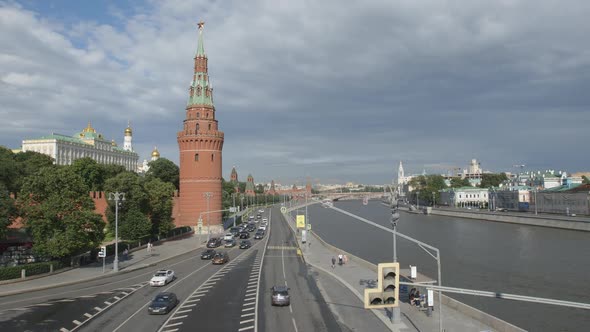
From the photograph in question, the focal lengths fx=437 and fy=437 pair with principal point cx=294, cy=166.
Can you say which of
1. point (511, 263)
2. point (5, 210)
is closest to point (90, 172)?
point (5, 210)

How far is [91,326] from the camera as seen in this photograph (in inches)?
942

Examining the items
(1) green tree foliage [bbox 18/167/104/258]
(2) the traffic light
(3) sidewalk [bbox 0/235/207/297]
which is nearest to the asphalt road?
(2) the traffic light

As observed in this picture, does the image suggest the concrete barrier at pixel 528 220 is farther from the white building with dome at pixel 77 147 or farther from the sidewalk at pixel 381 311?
the white building with dome at pixel 77 147

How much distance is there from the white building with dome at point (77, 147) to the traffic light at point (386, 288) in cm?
14474

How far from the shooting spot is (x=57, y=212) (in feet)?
136

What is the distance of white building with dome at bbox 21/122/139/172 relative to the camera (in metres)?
154

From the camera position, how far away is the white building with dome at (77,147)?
504ft

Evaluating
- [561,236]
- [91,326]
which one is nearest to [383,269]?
[91,326]

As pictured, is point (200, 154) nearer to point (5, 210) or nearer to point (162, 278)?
point (5, 210)

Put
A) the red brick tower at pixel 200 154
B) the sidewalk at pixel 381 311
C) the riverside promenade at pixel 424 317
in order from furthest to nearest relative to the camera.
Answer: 1. the red brick tower at pixel 200 154
2. the sidewalk at pixel 381 311
3. the riverside promenade at pixel 424 317

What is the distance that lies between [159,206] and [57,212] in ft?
85.6

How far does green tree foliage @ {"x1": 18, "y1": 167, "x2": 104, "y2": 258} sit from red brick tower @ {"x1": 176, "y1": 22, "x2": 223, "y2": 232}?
38.0m

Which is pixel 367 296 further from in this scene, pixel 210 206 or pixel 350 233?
pixel 350 233

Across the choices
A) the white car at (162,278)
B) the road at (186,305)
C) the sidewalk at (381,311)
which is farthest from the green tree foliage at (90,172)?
the white car at (162,278)
